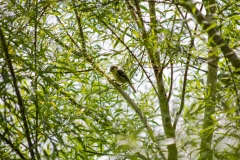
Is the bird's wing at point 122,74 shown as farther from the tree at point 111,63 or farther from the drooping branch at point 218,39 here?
the drooping branch at point 218,39

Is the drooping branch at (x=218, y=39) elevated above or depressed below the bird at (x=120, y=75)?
below

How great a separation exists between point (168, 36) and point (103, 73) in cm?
71

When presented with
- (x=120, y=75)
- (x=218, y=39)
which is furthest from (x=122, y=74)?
(x=218, y=39)

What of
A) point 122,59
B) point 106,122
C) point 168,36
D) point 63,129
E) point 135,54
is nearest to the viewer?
point 63,129

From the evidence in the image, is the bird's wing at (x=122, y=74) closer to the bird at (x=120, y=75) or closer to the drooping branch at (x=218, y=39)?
the bird at (x=120, y=75)

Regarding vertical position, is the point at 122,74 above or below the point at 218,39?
above

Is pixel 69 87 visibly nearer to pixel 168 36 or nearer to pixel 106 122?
pixel 106 122

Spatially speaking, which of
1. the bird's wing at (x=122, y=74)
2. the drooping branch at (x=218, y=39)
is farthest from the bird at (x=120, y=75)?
the drooping branch at (x=218, y=39)

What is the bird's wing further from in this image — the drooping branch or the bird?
the drooping branch

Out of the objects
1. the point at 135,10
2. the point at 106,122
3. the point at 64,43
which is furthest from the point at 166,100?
the point at 64,43

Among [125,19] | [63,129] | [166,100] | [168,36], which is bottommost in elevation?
[63,129]

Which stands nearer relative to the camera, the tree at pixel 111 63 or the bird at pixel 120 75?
the tree at pixel 111 63

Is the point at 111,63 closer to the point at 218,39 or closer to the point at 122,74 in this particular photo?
the point at 122,74

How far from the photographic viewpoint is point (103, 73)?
3066 millimetres
